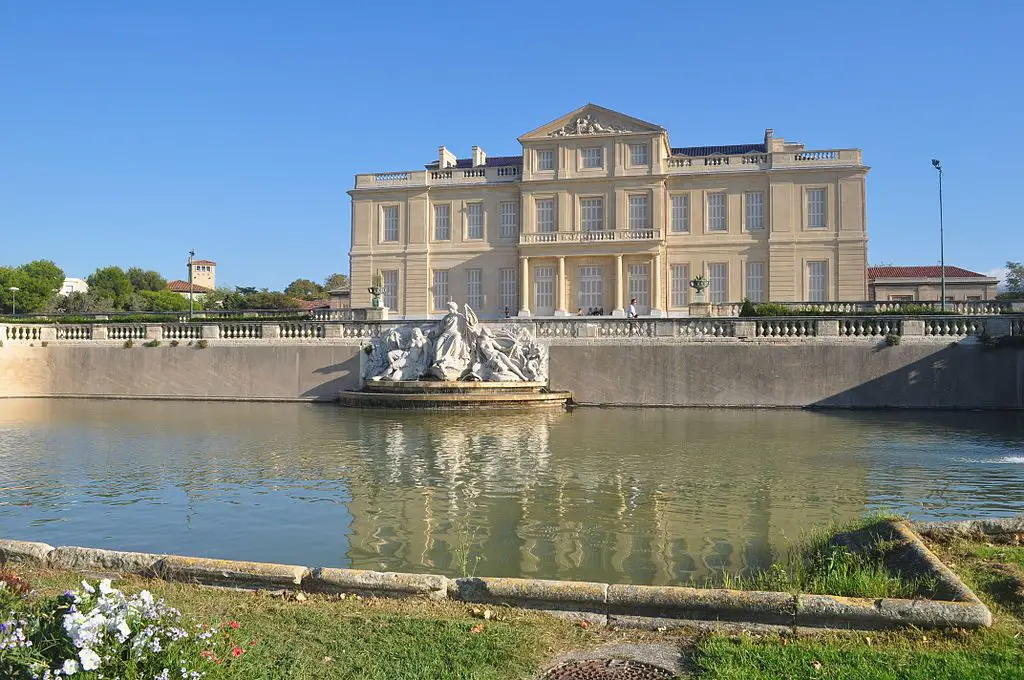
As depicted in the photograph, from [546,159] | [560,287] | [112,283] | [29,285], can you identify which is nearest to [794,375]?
[560,287]

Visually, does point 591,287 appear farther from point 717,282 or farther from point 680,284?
point 717,282

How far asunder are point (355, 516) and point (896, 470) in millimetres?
8081

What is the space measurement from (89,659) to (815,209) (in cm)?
4105

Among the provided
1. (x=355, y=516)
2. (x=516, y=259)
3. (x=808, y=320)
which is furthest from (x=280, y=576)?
(x=516, y=259)

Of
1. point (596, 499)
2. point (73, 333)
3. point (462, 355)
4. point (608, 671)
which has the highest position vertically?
point (73, 333)

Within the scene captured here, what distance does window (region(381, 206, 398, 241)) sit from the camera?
44.6 metres

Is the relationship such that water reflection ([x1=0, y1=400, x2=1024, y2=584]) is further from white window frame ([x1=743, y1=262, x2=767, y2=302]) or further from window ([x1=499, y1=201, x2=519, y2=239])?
window ([x1=499, y1=201, x2=519, y2=239])

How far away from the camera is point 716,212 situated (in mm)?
41156

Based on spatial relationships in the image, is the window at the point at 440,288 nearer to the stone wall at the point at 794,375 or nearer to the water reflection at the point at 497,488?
the stone wall at the point at 794,375

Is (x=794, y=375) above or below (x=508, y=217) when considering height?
below

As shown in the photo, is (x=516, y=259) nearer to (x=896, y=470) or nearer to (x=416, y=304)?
(x=416, y=304)

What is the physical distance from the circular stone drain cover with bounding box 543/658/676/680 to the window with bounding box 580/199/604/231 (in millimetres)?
38833

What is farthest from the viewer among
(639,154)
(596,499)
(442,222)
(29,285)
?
(29,285)

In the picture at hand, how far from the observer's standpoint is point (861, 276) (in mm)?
Answer: 39281
